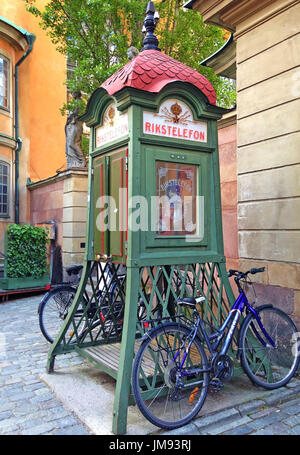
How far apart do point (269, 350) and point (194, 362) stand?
913 mm

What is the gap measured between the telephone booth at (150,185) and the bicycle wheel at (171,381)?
0.19 meters

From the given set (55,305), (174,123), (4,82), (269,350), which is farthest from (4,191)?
(269,350)

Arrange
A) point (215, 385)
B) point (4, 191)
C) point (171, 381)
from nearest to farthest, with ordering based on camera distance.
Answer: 1. point (171, 381)
2. point (215, 385)
3. point (4, 191)

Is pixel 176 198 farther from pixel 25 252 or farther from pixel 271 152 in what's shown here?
pixel 25 252

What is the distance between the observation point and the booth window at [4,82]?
49.0 feet

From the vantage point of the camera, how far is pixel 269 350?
13.6 ft

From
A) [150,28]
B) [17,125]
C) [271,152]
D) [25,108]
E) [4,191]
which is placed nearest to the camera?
[150,28]

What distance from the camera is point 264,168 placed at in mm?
4938

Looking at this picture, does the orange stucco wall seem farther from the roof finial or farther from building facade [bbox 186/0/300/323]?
the roof finial

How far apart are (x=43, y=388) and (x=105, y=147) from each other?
8.58 ft

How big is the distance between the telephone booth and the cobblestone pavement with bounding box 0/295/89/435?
498 mm

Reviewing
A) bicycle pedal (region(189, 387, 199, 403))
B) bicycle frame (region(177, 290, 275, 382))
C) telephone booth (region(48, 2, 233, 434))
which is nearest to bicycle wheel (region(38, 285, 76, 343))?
telephone booth (region(48, 2, 233, 434))

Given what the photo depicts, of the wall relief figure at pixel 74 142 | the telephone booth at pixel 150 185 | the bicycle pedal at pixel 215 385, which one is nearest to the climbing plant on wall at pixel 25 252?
the wall relief figure at pixel 74 142

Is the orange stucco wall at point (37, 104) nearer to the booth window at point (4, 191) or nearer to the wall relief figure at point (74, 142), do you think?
the booth window at point (4, 191)
